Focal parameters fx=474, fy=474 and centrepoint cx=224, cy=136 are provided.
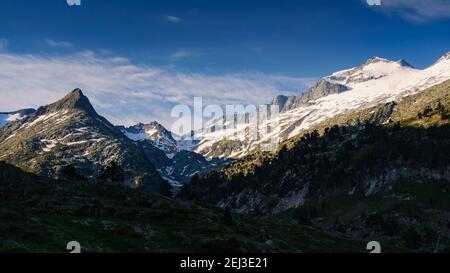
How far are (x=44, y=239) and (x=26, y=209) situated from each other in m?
33.3

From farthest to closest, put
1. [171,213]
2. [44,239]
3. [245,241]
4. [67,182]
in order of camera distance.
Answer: [67,182] < [171,213] < [245,241] < [44,239]

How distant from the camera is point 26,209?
9481 cm

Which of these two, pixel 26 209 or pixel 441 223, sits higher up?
pixel 26 209

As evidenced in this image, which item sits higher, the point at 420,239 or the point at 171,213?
the point at 171,213
